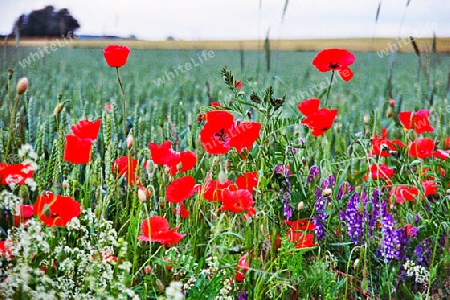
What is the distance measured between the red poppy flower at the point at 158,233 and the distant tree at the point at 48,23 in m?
0.60

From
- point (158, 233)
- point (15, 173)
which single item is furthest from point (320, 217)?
point (15, 173)

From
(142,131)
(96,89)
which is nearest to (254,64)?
(96,89)

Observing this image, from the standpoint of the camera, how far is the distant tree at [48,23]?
1396mm

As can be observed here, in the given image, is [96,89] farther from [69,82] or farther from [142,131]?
[142,131]

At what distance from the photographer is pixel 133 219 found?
1.23m

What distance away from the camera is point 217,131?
1160 mm

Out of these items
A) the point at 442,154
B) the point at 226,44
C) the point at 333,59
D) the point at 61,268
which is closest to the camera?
the point at 61,268

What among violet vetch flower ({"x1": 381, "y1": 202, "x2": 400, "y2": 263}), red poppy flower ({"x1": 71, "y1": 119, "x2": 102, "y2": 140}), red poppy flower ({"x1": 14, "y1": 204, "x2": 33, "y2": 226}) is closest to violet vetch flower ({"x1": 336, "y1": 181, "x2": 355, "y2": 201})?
violet vetch flower ({"x1": 381, "y1": 202, "x2": 400, "y2": 263})

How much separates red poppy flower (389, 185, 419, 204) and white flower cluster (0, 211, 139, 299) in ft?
2.18

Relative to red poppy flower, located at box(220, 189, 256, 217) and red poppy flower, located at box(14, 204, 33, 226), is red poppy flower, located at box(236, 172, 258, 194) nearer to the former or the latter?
red poppy flower, located at box(220, 189, 256, 217)

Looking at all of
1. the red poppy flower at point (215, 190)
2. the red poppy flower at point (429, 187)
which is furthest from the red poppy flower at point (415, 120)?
the red poppy flower at point (215, 190)

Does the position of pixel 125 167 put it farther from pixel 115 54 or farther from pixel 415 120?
pixel 415 120

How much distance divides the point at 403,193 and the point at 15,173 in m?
0.86

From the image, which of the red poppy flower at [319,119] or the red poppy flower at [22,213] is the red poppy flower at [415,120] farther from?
the red poppy flower at [22,213]
